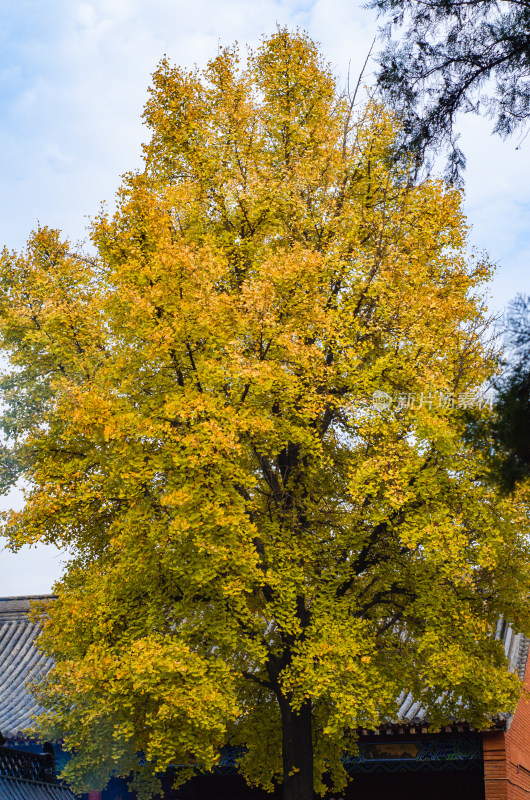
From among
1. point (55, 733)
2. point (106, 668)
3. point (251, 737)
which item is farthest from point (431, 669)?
point (55, 733)

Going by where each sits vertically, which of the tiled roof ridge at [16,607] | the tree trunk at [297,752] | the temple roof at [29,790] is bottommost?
the temple roof at [29,790]

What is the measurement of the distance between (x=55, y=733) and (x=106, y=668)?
1901 millimetres

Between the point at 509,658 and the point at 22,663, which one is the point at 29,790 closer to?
the point at 509,658

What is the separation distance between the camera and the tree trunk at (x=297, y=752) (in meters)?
11.0

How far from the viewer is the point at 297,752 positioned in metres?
11.2

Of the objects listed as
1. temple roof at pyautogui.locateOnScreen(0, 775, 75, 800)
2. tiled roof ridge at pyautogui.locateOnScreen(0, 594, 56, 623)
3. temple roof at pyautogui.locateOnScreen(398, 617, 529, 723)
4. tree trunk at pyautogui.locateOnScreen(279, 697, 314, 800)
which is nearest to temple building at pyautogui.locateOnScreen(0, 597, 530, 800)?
temple roof at pyautogui.locateOnScreen(398, 617, 529, 723)

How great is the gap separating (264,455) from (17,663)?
1076 centimetres

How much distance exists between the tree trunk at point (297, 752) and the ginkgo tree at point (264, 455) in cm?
4

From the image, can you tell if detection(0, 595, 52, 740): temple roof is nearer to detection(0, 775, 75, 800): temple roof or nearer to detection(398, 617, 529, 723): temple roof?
detection(0, 775, 75, 800): temple roof

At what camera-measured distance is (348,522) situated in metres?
12.2

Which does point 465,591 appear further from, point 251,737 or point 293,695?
point 251,737

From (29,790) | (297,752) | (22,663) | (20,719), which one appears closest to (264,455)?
(297,752)

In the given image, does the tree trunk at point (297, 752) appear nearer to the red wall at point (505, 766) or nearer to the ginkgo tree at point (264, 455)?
the ginkgo tree at point (264, 455)

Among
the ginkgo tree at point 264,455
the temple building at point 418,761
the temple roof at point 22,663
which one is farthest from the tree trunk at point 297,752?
the temple roof at point 22,663
